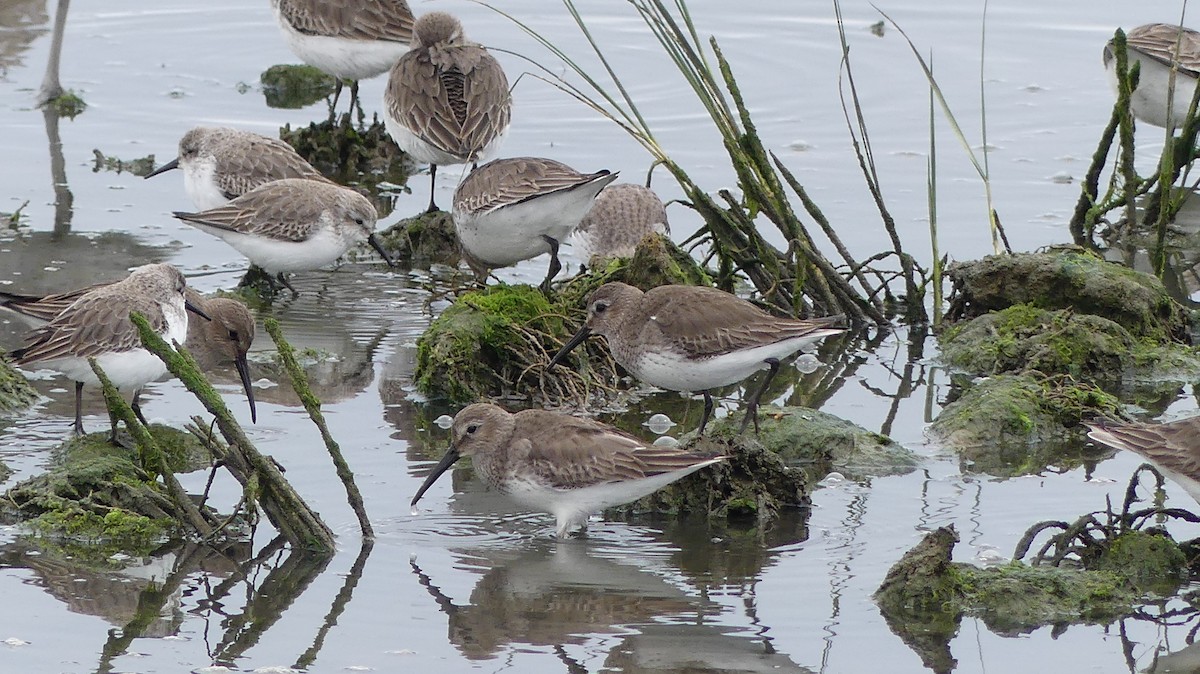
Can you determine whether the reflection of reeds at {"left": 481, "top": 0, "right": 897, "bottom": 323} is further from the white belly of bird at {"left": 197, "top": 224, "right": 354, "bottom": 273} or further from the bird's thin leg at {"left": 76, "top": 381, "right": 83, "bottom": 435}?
the bird's thin leg at {"left": 76, "top": 381, "right": 83, "bottom": 435}

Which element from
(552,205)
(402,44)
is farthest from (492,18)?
(552,205)

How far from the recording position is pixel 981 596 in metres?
6.52

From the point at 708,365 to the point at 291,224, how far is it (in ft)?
12.6

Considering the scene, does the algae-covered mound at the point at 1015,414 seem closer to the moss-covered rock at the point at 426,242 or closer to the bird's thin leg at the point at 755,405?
the bird's thin leg at the point at 755,405

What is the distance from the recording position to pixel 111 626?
20.6 ft

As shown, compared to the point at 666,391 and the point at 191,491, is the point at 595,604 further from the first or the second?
the point at 666,391

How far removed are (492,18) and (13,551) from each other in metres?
11.5

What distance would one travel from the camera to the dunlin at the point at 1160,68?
13258 millimetres

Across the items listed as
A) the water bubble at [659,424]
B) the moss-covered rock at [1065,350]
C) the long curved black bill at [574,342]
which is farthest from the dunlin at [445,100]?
the moss-covered rock at [1065,350]

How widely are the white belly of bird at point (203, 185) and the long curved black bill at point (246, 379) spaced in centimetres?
283

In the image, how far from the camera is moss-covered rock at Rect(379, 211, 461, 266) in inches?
465

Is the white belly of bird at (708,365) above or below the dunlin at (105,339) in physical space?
above

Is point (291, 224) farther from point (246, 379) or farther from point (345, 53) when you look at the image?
point (345, 53)

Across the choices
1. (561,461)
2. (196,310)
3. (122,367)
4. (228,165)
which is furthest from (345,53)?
(561,461)
